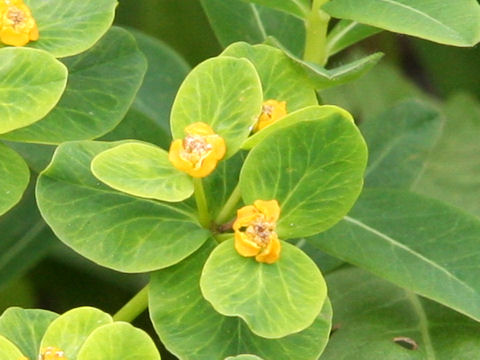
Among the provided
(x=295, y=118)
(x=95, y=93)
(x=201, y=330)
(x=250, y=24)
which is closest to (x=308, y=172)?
(x=295, y=118)

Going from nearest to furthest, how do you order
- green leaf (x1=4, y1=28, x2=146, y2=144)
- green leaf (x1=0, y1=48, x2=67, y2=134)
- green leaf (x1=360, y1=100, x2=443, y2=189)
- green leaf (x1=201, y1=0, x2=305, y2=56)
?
green leaf (x1=0, y1=48, x2=67, y2=134) → green leaf (x1=4, y1=28, x2=146, y2=144) → green leaf (x1=201, y1=0, x2=305, y2=56) → green leaf (x1=360, y1=100, x2=443, y2=189)

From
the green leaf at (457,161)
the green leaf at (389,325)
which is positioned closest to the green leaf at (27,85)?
the green leaf at (389,325)

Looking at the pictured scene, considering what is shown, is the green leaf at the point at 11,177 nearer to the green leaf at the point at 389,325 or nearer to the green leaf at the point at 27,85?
the green leaf at the point at 27,85

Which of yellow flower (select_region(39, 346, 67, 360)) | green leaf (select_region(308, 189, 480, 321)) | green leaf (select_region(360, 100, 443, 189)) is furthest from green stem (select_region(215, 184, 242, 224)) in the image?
green leaf (select_region(360, 100, 443, 189))

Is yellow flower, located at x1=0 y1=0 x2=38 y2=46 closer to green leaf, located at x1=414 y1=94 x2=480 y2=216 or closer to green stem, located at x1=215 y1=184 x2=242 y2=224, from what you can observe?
green stem, located at x1=215 y1=184 x2=242 y2=224

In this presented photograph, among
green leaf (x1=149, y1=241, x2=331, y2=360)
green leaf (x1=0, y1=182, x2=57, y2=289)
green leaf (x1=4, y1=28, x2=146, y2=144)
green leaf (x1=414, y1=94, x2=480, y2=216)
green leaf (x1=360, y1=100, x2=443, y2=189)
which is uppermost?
green leaf (x1=4, y1=28, x2=146, y2=144)

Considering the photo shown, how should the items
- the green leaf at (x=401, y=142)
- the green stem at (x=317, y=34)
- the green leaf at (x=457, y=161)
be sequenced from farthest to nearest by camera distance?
the green leaf at (x=457, y=161), the green leaf at (x=401, y=142), the green stem at (x=317, y=34)
